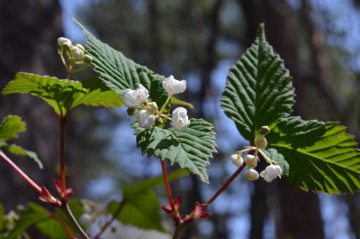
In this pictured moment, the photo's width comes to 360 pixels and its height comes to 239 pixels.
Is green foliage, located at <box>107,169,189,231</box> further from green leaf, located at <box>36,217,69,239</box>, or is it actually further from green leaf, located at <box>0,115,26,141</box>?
green leaf, located at <box>0,115,26,141</box>

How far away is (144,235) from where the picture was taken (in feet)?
11.6

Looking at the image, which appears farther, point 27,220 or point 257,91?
point 27,220

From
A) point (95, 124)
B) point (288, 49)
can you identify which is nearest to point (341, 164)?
point (288, 49)

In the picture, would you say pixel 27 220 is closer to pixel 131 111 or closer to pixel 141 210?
pixel 141 210

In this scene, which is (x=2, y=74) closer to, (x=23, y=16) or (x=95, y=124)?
(x=23, y=16)

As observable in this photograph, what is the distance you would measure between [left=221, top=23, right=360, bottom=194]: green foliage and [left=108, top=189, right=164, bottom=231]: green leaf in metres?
0.32

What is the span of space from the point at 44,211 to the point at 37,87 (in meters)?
0.34

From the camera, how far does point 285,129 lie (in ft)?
1.79

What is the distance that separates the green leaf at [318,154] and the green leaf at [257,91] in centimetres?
2

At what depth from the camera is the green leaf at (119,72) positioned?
19.6 inches

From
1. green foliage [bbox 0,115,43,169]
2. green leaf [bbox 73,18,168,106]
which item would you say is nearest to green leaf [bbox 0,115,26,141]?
green foliage [bbox 0,115,43,169]

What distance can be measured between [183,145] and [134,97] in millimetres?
90

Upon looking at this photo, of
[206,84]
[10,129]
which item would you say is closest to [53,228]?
[10,129]

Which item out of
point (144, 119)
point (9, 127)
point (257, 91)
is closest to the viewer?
point (144, 119)
